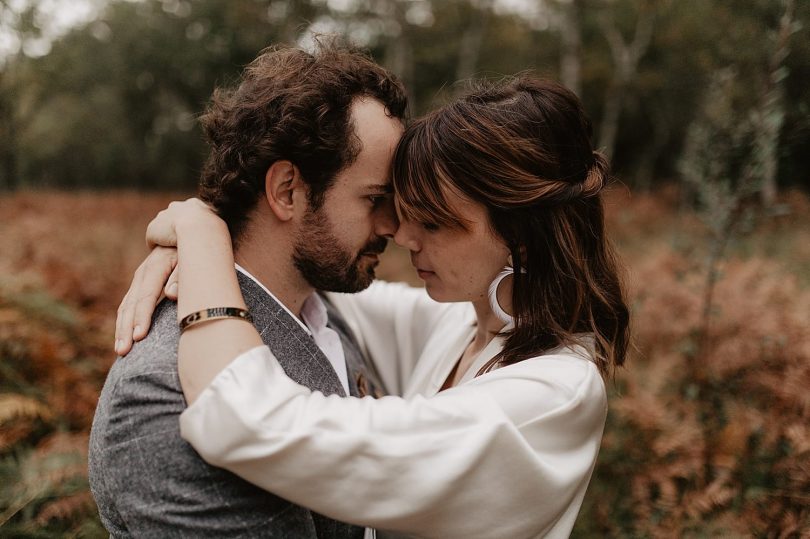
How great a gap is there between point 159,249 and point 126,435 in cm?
71

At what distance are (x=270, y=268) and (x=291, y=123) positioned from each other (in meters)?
0.52

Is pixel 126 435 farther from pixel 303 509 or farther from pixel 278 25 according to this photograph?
pixel 278 25

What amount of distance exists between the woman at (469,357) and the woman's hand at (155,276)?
16 millimetres

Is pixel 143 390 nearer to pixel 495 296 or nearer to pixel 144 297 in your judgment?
pixel 144 297

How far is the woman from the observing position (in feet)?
4.58

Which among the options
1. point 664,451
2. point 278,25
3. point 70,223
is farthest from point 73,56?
point 664,451

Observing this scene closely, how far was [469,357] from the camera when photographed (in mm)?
2416

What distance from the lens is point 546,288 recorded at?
6.70ft

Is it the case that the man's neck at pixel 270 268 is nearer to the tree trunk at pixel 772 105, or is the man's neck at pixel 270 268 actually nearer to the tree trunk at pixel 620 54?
the tree trunk at pixel 772 105

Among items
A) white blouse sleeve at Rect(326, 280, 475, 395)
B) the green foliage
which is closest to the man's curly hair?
white blouse sleeve at Rect(326, 280, 475, 395)

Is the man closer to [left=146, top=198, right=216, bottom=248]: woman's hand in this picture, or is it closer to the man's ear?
the man's ear

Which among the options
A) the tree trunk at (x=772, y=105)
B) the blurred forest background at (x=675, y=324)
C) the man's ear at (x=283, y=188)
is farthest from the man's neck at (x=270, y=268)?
the tree trunk at (x=772, y=105)

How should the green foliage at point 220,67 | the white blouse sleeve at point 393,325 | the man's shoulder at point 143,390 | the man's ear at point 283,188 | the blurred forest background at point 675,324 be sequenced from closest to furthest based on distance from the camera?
the man's shoulder at point 143,390, the man's ear at point 283,188, the white blouse sleeve at point 393,325, the blurred forest background at point 675,324, the green foliage at point 220,67

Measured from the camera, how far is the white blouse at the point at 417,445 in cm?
137
